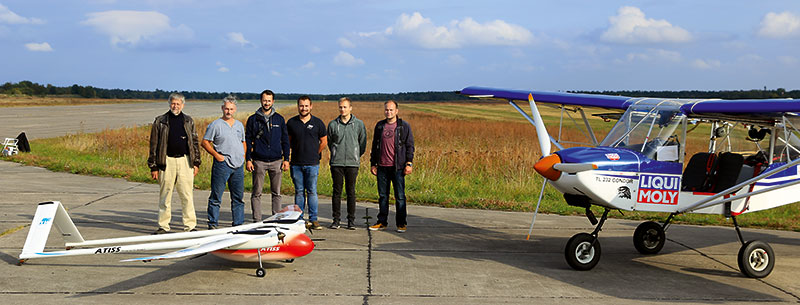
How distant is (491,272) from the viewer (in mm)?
6723

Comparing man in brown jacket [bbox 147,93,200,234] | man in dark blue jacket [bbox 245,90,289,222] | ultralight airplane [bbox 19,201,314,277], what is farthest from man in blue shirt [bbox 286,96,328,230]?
ultralight airplane [bbox 19,201,314,277]

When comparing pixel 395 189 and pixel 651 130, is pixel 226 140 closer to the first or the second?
pixel 395 189

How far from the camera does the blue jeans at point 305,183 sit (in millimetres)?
8508

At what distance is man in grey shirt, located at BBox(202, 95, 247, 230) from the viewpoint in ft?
26.2

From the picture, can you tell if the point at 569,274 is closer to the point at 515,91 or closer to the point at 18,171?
the point at 515,91

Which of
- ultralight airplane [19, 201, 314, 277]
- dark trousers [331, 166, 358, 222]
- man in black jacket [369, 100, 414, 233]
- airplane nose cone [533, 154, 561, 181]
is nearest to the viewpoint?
ultralight airplane [19, 201, 314, 277]

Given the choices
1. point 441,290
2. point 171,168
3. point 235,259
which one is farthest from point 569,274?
point 171,168

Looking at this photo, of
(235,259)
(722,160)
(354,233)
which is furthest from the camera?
(354,233)

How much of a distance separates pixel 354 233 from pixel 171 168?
2501mm

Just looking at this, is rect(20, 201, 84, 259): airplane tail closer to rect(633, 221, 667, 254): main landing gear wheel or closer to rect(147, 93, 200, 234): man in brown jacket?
rect(147, 93, 200, 234): man in brown jacket

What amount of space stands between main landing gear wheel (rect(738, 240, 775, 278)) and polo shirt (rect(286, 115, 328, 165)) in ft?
17.0

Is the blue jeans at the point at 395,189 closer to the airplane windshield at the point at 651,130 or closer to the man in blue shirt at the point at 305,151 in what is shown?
the man in blue shirt at the point at 305,151

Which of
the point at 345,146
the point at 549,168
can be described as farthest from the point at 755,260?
the point at 345,146

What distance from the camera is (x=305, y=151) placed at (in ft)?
27.7
